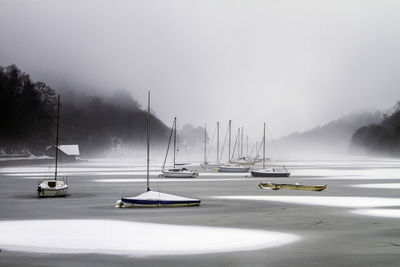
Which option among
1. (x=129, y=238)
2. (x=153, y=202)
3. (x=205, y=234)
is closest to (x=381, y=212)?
(x=205, y=234)

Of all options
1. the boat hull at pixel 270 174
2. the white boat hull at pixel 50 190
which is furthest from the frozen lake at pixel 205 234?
the boat hull at pixel 270 174

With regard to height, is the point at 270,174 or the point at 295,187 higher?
the point at 270,174

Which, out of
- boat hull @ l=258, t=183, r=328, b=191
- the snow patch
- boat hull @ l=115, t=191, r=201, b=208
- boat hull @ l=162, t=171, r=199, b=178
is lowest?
the snow patch

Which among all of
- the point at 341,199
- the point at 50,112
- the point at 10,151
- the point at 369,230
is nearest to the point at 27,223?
the point at 369,230

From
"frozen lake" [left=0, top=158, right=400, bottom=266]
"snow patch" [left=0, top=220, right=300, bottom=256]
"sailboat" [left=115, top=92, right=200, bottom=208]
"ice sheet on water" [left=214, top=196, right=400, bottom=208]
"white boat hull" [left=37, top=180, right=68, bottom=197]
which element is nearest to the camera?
"frozen lake" [left=0, top=158, right=400, bottom=266]

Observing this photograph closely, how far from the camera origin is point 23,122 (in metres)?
160

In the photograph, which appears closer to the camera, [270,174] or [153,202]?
Answer: [153,202]

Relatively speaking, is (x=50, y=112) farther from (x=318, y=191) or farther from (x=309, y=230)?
(x=309, y=230)

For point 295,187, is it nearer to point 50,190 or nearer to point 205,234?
point 50,190

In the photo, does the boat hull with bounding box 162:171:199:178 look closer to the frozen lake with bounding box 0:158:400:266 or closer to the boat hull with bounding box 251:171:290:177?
the boat hull with bounding box 251:171:290:177

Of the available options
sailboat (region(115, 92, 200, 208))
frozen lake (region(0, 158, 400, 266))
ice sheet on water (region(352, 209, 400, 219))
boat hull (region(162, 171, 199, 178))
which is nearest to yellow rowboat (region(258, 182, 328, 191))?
frozen lake (region(0, 158, 400, 266))

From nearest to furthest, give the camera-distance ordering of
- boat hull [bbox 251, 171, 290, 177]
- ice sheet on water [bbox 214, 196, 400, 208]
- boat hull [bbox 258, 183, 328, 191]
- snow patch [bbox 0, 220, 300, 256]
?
snow patch [bbox 0, 220, 300, 256] → ice sheet on water [bbox 214, 196, 400, 208] → boat hull [bbox 258, 183, 328, 191] → boat hull [bbox 251, 171, 290, 177]

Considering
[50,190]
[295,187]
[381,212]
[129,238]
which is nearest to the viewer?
[129,238]

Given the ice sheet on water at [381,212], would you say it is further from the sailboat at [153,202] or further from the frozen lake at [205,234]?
the sailboat at [153,202]
